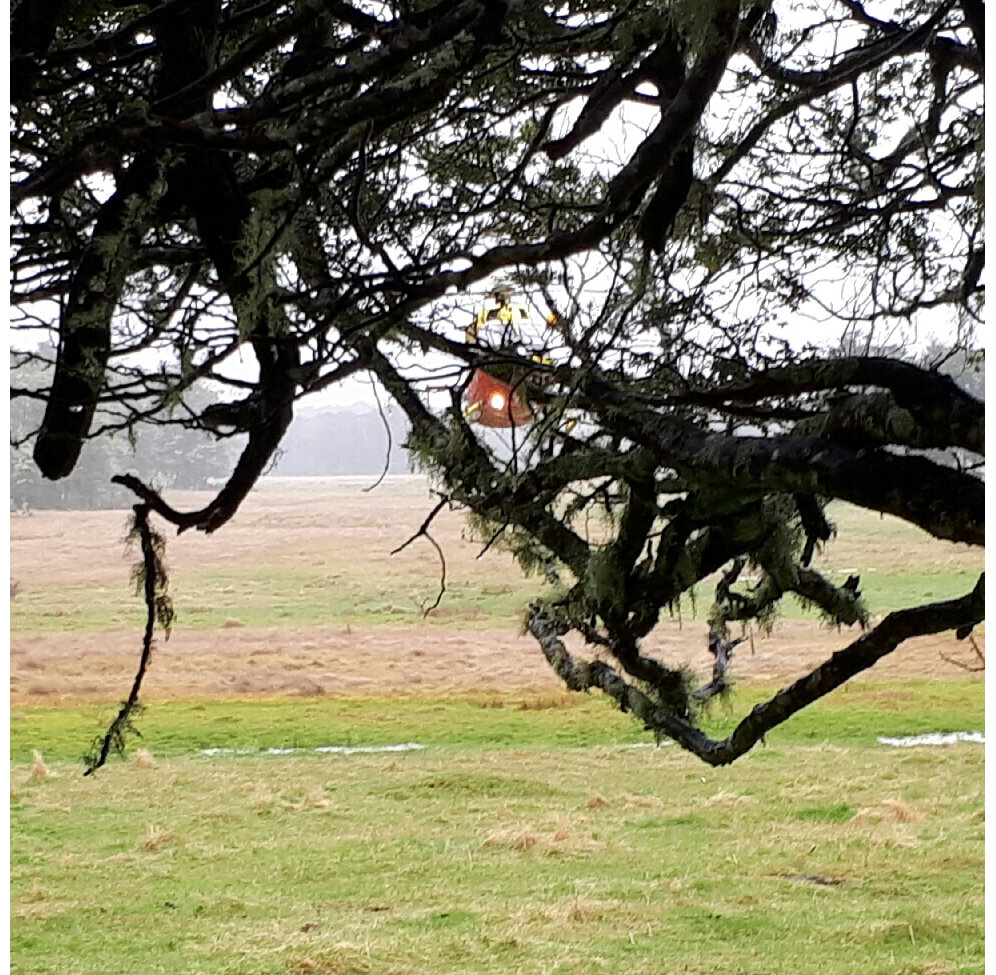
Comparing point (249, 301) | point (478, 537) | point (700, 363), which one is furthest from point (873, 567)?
point (249, 301)

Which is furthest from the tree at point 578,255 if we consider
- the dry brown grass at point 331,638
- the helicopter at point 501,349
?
the dry brown grass at point 331,638

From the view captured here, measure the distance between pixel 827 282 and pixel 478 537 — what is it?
392mm

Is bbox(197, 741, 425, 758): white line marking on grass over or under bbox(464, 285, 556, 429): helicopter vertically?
under

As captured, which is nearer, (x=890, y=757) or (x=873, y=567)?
(x=873, y=567)

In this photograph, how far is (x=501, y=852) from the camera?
2338 mm

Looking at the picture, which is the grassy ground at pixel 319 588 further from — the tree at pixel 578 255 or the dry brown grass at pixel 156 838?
the tree at pixel 578 255

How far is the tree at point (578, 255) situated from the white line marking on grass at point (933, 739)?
5.22 ft

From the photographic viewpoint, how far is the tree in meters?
0.55

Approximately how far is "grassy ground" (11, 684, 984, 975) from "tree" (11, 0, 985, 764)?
121 centimetres

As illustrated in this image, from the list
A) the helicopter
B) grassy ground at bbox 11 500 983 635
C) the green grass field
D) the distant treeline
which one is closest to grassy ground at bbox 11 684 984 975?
the green grass field

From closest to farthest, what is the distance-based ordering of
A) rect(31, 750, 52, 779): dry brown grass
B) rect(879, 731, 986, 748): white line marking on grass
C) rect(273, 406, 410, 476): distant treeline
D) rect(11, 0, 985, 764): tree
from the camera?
rect(11, 0, 985, 764): tree
rect(273, 406, 410, 476): distant treeline
rect(31, 750, 52, 779): dry brown grass
rect(879, 731, 986, 748): white line marking on grass

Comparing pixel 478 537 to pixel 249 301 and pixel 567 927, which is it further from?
pixel 567 927

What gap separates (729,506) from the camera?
670mm

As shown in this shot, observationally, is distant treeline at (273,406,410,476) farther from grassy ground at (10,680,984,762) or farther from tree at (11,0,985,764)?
tree at (11,0,985,764)
